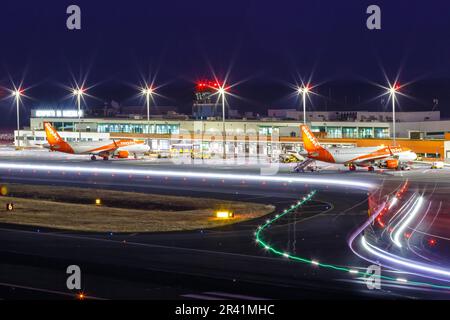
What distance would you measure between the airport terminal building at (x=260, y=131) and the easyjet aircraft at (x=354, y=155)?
16.2 meters

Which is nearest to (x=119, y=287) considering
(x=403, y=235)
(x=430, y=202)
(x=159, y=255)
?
(x=159, y=255)

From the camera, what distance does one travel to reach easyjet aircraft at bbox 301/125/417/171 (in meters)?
98.0

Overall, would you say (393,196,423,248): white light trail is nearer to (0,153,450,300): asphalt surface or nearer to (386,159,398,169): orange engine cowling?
(0,153,450,300): asphalt surface

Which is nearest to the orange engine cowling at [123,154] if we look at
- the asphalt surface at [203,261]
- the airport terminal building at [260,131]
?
the airport terminal building at [260,131]

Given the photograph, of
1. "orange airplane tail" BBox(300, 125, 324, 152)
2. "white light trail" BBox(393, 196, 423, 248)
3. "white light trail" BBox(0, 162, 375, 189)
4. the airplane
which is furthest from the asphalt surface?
the airplane

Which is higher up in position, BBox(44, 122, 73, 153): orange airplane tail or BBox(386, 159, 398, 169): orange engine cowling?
BBox(44, 122, 73, 153): orange airplane tail

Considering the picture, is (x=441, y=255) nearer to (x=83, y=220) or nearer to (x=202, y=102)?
(x=83, y=220)

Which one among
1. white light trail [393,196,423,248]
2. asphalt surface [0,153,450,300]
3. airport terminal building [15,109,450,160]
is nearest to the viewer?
asphalt surface [0,153,450,300]

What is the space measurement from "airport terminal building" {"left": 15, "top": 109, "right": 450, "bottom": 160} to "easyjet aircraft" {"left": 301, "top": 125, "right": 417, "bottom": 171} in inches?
636

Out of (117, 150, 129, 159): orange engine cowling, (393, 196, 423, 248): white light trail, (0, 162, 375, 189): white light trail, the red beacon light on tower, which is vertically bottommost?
(393, 196, 423, 248): white light trail

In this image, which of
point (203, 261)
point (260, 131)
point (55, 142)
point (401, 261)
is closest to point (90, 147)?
point (55, 142)

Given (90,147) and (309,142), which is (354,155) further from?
(90,147)

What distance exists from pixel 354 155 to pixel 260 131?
196ft

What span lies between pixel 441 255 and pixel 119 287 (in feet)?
57.6
